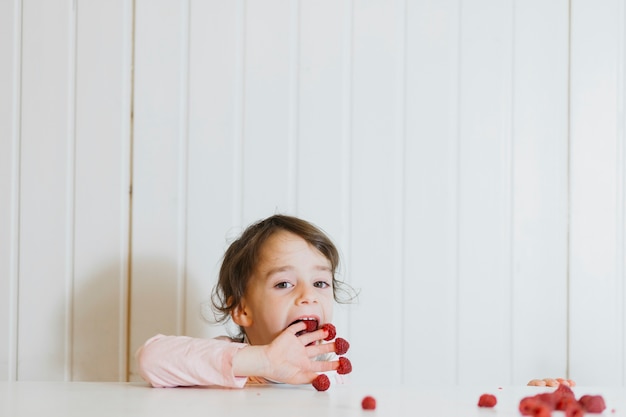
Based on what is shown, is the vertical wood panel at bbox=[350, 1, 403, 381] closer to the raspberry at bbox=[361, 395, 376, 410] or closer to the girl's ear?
the girl's ear

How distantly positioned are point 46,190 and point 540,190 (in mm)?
1066

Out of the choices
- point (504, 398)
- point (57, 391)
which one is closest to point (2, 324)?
point (57, 391)

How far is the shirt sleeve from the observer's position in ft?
4.28

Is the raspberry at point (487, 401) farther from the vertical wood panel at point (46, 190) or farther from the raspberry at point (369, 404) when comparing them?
the vertical wood panel at point (46, 190)

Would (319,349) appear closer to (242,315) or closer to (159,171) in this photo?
(242,315)

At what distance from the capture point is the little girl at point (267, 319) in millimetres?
1309

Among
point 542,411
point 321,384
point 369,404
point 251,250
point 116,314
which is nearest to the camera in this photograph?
point 542,411

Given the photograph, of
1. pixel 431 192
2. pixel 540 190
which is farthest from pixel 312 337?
pixel 540 190

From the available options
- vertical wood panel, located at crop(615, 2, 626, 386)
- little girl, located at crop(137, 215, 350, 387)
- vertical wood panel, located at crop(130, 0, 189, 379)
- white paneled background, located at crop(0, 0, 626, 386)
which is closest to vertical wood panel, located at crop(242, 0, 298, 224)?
white paneled background, located at crop(0, 0, 626, 386)

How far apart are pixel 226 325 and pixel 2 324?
479mm

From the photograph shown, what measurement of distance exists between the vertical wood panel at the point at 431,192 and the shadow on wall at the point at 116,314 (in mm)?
489

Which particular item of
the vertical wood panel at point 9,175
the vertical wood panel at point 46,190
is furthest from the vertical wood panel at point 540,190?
the vertical wood panel at point 9,175

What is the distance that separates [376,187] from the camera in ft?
6.04

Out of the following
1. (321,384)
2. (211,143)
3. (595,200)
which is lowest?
(321,384)
